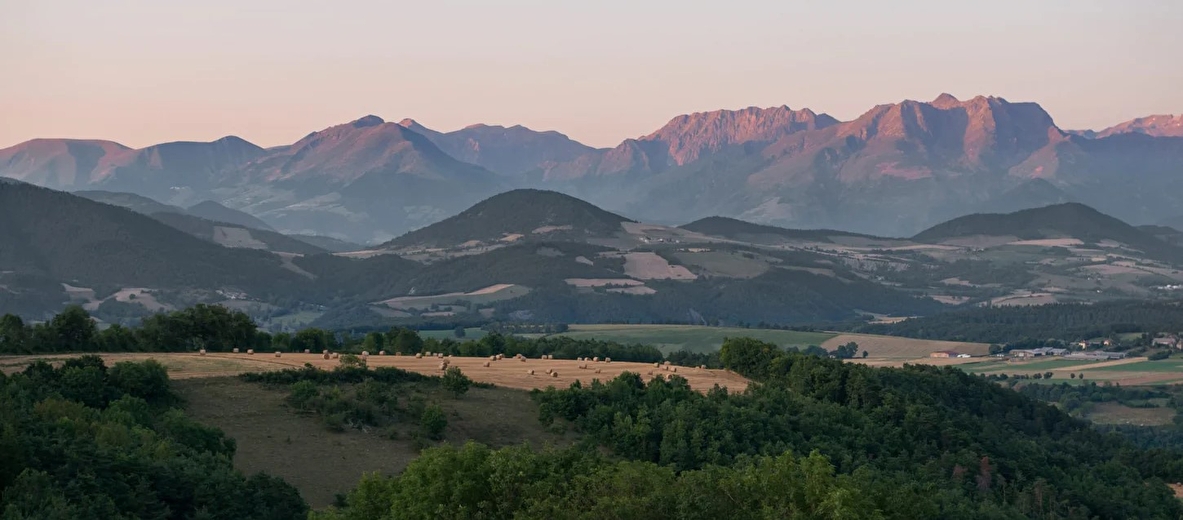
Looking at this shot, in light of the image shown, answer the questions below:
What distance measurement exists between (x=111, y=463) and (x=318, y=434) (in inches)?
989

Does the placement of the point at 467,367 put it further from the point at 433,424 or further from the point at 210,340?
the point at 433,424

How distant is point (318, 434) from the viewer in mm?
91625

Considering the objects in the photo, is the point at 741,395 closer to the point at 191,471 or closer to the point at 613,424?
the point at 613,424

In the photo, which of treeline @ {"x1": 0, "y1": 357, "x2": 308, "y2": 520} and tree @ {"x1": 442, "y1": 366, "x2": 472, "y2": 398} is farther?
tree @ {"x1": 442, "y1": 366, "x2": 472, "y2": 398}

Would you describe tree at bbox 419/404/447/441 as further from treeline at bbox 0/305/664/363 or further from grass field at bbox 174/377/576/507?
treeline at bbox 0/305/664/363

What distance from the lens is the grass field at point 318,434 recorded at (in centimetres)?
8469

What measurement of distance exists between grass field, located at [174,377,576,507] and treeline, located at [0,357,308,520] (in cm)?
292

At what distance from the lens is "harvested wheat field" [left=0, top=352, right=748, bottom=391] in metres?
103

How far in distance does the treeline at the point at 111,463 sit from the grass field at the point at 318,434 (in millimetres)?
2916

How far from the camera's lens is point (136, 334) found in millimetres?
123500

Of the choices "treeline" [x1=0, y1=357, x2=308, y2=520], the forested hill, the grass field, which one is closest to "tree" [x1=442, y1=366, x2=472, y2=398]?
the grass field

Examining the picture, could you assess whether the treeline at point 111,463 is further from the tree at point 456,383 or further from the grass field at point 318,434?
the tree at point 456,383

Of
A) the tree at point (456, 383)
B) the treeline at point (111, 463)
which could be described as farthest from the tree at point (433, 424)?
the treeline at point (111, 463)

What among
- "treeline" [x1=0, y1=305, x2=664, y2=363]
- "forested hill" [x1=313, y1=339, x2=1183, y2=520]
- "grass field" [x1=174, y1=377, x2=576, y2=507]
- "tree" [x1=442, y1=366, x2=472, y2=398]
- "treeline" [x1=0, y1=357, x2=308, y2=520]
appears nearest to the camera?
"forested hill" [x1=313, y1=339, x2=1183, y2=520]
